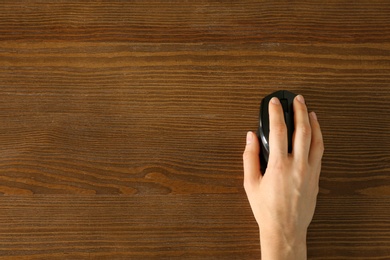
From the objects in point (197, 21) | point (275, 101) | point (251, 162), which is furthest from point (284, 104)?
point (197, 21)

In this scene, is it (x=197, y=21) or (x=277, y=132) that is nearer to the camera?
(x=277, y=132)

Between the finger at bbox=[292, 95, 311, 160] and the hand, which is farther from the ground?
the finger at bbox=[292, 95, 311, 160]

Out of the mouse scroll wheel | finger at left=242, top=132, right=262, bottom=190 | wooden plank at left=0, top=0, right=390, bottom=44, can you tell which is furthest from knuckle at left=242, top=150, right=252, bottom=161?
wooden plank at left=0, top=0, right=390, bottom=44

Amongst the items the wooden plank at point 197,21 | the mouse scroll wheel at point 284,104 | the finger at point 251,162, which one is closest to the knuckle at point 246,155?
the finger at point 251,162

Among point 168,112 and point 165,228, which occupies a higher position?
point 168,112

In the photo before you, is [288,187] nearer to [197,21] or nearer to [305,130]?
[305,130]

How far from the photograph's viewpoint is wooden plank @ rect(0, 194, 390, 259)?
86 centimetres

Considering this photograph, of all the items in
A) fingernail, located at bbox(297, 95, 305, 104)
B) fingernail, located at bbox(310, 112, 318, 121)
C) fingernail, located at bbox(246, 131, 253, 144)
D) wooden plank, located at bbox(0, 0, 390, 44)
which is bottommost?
fingernail, located at bbox(246, 131, 253, 144)

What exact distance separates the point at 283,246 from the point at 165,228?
22 centimetres

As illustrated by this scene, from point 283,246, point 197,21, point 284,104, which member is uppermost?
point 197,21

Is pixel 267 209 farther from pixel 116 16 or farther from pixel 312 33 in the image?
pixel 116 16

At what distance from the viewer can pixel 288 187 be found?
82 centimetres

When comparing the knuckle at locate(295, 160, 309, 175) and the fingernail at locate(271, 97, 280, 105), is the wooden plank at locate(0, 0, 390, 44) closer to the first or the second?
the fingernail at locate(271, 97, 280, 105)

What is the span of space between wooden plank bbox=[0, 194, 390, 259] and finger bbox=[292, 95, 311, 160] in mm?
116
